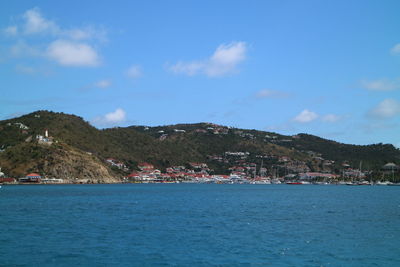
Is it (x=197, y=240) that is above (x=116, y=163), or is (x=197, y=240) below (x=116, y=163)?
below

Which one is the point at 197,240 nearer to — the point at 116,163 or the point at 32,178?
the point at 32,178

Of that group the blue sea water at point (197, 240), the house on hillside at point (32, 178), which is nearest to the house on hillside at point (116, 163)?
the house on hillside at point (32, 178)

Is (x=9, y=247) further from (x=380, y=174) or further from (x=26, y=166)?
(x=380, y=174)

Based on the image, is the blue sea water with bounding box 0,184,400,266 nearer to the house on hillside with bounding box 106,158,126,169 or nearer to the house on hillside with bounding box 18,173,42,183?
the house on hillside with bounding box 18,173,42,183

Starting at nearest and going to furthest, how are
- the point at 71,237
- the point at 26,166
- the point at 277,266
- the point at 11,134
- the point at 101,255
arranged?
the point at 277,266 → the point at 101,255 → the point at 71,237 → the point at 26,166 → the point at 11,134

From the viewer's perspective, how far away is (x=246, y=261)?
83.1ft

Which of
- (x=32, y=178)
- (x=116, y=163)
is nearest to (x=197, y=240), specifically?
(x=32, y=178)

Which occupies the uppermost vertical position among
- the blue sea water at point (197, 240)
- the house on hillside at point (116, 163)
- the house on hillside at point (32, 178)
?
the house on hillside at point (116, 163)

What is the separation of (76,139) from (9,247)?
138902mm

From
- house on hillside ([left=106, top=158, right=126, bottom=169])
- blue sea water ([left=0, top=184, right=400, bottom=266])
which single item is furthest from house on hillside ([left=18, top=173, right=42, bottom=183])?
blue sea water ([left=0, top=184, right=400, bottom=266])

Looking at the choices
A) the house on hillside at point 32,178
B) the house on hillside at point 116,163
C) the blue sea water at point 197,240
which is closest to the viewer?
the blue sea water at point 197,240

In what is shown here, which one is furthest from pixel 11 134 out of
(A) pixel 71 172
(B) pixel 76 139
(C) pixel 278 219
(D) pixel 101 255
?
(D) pixel 101 255

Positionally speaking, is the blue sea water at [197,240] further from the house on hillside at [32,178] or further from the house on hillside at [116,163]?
the house on hillside at [116,163]

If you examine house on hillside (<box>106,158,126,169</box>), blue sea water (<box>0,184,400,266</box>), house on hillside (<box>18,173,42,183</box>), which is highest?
house on hillside (<box>106,158,126,169</box>)
